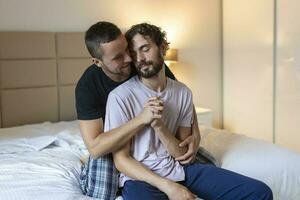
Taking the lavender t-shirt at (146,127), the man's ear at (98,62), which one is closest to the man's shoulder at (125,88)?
the lavender t-shirt at (146,127)

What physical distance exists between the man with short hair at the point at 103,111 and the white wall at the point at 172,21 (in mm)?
1806

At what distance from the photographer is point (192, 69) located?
398 centimetres

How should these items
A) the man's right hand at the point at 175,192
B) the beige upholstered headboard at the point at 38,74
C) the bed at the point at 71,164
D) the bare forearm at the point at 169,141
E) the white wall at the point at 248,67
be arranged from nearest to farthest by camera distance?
1. the man's right hand at the point at 175,192
2. the bare forearm at the point at 169,141
3. the bed at the point at 71,164
4. the beige upholstered headboard at the point at 38,74
5. the white wall at the point at 248,67

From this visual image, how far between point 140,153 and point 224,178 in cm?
34

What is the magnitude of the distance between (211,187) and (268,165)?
396mm

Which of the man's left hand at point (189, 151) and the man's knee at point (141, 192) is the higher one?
the man's left hand at point (189, 151)

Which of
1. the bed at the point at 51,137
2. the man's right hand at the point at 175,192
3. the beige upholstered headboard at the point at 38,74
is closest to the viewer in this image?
the man's right hand at the point at 175,192

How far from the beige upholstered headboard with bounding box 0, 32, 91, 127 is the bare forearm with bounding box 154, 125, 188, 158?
1.90 meters

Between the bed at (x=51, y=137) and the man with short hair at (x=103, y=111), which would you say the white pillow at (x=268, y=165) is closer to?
the bed at (x=51, y=137)

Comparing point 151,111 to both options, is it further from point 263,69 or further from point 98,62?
point 263,69

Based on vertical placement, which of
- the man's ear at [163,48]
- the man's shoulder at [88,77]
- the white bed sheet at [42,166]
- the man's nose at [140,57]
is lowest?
the white bed sheet at [42,166]

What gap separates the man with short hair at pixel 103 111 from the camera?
1.37m

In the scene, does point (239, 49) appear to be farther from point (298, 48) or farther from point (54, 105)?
point (54, 105)

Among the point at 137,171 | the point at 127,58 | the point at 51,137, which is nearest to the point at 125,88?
the point at 127,58
